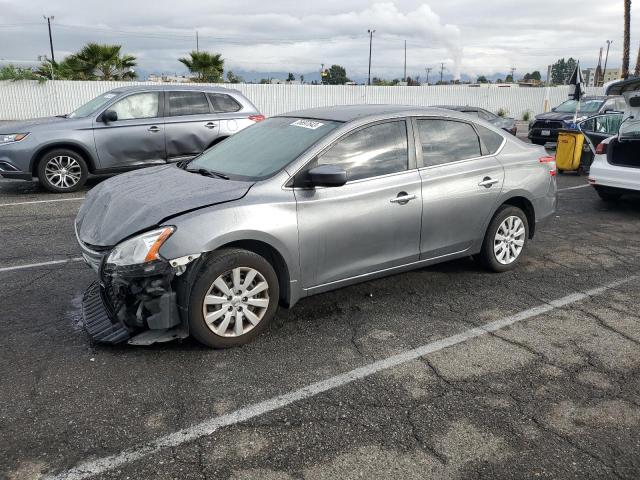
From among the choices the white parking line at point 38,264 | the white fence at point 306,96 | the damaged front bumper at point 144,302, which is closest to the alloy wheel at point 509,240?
the damaged front bumper at point 144,302

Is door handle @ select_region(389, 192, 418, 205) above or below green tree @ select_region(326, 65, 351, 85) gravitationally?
below

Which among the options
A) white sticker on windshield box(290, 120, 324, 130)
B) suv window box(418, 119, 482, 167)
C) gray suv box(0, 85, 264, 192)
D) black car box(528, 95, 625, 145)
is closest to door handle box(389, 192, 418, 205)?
suv window box(418, 119, 482, 167)

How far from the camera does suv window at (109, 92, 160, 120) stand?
9.62 m

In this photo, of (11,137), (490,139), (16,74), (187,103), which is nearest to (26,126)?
(11,137)

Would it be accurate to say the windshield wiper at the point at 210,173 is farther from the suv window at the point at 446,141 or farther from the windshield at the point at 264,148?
the suv window at the point at 446,141

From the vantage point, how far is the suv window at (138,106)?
31.6ft

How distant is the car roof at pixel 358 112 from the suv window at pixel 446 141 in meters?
0.14

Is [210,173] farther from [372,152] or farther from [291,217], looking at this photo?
[372,152]

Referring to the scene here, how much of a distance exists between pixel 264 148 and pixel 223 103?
6162mm

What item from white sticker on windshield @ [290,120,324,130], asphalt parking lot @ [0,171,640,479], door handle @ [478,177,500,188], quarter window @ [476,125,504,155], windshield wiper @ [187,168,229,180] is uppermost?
white sticker on windshield @ [290,120,324,130]

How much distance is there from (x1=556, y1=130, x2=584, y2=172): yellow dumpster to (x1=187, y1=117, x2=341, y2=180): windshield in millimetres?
8975

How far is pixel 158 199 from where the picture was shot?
13.0ft

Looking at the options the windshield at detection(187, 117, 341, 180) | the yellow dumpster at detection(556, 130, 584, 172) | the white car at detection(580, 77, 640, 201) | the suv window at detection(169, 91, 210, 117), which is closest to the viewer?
the windshield at detection(187, 117, 341, 180)

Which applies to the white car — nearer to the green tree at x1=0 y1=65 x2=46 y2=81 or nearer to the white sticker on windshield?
the white sticker on windshield
